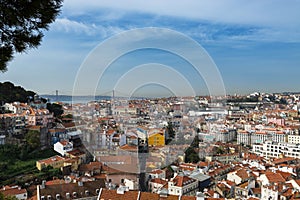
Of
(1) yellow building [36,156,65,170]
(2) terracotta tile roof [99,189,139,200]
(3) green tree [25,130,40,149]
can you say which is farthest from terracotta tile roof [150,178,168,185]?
(3) green tree [25,130,40,149]

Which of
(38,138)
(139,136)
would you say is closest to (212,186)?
(139,136)

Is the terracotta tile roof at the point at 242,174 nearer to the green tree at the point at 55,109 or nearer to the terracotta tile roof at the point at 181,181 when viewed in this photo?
the terracotta tile roof at the point at 181,181

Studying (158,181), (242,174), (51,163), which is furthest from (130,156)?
(51,163)

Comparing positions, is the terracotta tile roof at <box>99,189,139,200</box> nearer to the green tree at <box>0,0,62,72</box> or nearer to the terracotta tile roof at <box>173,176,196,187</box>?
the terracotta tile roof at <box>173,176,196,187</box>

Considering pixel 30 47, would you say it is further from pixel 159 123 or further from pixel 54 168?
pixel 54 168

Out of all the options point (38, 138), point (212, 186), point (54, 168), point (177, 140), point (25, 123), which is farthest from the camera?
point (25, 123)

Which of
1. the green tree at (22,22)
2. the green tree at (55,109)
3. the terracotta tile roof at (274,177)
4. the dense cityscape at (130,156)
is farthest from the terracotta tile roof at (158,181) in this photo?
the green tree at (55,109)

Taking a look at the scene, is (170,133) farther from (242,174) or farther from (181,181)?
(242,174)
